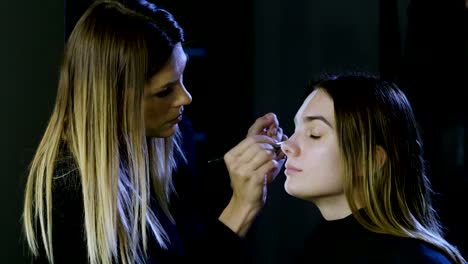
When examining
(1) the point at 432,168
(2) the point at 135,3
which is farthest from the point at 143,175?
(1) the point at 432,168

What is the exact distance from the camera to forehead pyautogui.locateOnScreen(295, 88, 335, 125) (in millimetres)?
1145

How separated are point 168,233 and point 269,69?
0.55 metres

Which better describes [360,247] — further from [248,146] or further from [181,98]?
[181,98]

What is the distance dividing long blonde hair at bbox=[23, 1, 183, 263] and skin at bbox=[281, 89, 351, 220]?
26 centimetres

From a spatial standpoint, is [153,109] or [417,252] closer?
[417,252]

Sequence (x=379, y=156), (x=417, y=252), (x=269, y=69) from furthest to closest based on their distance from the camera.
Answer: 1. (x=269, y=69)
2. (x=379, y=156)
3. (x=417, y=252)

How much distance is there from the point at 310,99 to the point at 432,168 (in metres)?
0.43

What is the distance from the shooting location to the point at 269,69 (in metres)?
1.58

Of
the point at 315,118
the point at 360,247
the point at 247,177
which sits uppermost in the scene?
the point at 315,118

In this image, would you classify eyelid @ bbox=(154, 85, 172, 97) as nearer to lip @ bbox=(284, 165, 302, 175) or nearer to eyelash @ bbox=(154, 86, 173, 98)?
eyelash @ bbox=(154, 86, 173, 98)

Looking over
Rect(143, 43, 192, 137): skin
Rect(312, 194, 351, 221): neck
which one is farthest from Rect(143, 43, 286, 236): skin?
Rect(312, 194, 351, 221): neck

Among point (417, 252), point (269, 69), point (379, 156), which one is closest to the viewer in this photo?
point (417, 252)

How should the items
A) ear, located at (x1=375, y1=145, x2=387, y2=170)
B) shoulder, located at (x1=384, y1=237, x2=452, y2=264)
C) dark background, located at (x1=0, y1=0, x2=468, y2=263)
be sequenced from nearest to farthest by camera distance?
shoulder, located at (x1=384, y1=237, x2=452, y2=264) → ear, located at (x1=375, y1=145, x2=387, y2=170) → dark background, located at (x1=0, y1=0, x2=468, y2=263)

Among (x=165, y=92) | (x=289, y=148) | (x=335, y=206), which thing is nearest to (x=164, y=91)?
(x=165, y=92)
